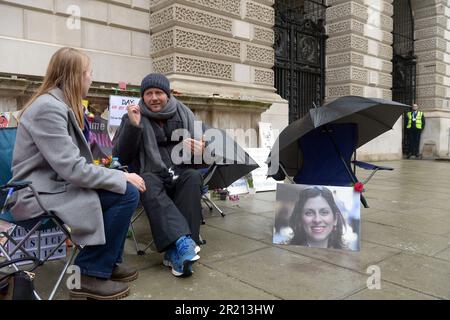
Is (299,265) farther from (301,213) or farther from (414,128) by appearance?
(414,128)

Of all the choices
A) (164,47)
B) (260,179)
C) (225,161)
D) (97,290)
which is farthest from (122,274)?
(164,47)

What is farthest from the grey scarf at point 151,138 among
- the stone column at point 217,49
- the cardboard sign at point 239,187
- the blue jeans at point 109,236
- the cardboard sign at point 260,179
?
the stone column at point 217,49

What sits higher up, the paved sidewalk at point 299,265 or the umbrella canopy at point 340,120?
the umbrella canopy at point 340,120

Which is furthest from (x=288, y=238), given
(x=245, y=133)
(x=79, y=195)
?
(x=245, y=133)

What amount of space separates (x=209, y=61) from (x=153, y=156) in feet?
15.6

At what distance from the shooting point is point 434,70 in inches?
608

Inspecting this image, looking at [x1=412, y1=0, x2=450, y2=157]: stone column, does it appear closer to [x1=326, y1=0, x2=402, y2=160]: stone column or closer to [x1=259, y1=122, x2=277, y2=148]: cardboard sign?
[x1=326, y1=0, x2=402, y2=160]: stone column

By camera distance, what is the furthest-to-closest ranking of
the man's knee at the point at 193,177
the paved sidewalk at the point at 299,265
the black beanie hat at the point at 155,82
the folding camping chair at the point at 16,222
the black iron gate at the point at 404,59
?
the black iron gate at the point at 404,59, the black beanie hat at the point at 155,82, the man's knee at the point at 193,177, the paved sidewalk at the point at 299,265, the folding camping chair at the point at 16,222

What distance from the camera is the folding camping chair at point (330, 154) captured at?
402 cm

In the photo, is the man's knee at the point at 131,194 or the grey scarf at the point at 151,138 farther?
the grey scarf at the point at 151,138

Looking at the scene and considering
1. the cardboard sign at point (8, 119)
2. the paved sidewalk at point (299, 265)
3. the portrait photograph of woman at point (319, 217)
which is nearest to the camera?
the paved sidewalk at point (299, 265)

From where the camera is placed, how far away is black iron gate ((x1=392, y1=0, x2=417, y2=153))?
15.9 m

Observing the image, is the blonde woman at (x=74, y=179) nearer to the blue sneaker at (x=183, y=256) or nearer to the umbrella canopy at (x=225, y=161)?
the blue sneaker at (x=183, y=256)
